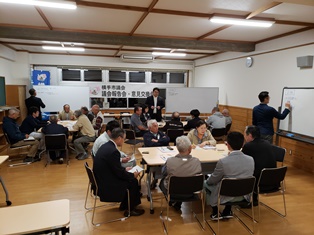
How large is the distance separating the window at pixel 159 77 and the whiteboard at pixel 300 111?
5.92 meters

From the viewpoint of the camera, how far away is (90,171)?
2.69 metres

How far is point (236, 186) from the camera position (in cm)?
247

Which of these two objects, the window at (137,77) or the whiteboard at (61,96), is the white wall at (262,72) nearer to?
the window at (137,77)

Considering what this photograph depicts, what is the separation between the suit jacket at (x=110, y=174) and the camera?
8.88 ft

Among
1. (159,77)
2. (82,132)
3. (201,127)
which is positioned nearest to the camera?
(201,127)

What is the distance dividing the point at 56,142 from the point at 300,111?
512 centimetres

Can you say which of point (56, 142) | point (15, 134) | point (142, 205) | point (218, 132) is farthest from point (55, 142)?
point (218, 132)

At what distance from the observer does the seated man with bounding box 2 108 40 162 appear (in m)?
4.88

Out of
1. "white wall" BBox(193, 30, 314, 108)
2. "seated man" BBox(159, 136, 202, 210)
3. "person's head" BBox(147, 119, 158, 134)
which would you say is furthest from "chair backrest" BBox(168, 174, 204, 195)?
"white wall" BBox(193, 30, 314, 108)

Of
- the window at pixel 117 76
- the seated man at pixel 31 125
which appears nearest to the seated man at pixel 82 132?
the seated man at pixel 31 125

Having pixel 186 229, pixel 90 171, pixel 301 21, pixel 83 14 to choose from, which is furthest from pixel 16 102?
pixel 301 21

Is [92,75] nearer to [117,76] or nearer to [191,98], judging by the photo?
[117,76]

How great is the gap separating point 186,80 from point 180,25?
585 cm

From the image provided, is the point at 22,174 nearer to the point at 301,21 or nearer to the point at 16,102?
the point at 16,102
